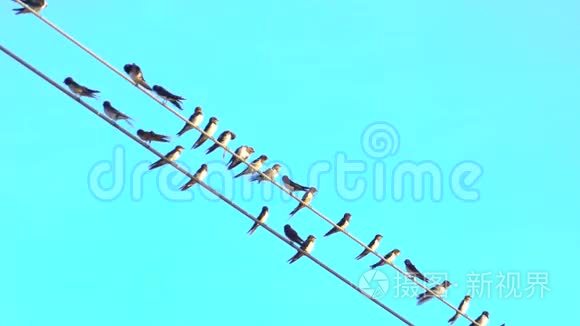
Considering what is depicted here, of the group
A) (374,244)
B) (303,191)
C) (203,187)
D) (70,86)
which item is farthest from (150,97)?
(374,244)

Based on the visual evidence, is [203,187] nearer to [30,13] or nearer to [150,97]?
[150,97]

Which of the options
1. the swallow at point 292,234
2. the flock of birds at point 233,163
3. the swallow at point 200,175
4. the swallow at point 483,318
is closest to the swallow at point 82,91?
the flock of birds at point 233,163

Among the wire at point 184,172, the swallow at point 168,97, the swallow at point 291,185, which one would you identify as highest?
the swallow at point 291,185

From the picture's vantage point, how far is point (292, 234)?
41.5 ft

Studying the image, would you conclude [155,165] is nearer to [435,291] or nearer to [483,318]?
[435,291]

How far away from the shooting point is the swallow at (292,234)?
12359mm

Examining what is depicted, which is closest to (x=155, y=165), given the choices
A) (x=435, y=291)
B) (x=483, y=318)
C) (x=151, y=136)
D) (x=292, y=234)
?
(x=151, y=136)

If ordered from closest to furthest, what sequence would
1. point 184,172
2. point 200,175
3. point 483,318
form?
1. point 184,172
2. point 200,175
3. point 483,318

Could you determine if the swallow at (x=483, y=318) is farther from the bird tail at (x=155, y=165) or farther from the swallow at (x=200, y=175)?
the bird tail at (x=155, y=165)

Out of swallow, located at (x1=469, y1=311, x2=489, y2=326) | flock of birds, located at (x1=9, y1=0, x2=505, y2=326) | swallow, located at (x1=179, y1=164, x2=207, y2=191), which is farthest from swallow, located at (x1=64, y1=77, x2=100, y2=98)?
swallow, located at (x1=469, y1=311, x2=489, y2=326)

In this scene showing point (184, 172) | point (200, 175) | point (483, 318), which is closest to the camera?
point (184, 172)

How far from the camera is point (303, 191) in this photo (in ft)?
41.2

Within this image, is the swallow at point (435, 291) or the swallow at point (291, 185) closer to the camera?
the swallow at point (435, 291)

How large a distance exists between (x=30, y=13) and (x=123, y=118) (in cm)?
290
